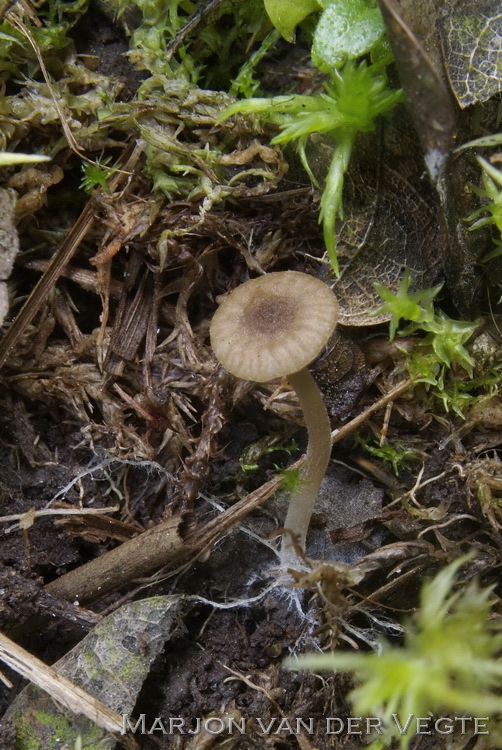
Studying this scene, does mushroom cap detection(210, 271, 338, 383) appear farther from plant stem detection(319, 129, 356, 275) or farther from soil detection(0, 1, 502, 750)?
soil detection(0, 1, 502, 750)

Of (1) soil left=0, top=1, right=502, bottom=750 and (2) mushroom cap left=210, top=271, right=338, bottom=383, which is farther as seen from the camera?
(1) soil left=0, top=1, right=502, bottom=750

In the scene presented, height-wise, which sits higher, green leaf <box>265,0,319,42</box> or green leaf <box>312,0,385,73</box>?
green leaf <box>265,0,319,42</box>

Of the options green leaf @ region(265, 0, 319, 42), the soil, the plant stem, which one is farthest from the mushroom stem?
green leaf @ region(265, 0, 319, 42)

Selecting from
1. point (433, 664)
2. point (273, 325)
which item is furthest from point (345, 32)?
point (433, 664)

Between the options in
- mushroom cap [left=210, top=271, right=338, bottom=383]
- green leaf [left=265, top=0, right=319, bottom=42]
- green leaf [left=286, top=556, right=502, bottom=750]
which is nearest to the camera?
green leaf [left=286, top=556, right=502, bottom=750]

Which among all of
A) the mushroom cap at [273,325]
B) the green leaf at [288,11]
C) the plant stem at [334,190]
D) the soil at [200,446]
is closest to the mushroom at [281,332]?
the mushroom cap at [273,325]

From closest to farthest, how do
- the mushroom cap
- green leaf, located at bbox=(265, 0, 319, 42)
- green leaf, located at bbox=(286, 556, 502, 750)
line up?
green leaf, located at bbox=(286, 556, 502, 750), the mushroom cap, green leaf, located at bbox=(265, 0, 319, 42)

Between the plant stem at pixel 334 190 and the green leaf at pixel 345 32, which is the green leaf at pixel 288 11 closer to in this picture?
the green leaf at pixel 345 32
